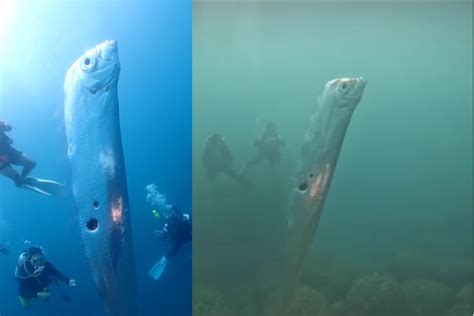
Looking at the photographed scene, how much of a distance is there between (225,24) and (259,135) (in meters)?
0.87

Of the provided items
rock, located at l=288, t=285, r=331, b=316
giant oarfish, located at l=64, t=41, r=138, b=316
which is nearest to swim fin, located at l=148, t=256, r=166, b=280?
giant oarfish, located at l=64, t=41, r=138, b=316

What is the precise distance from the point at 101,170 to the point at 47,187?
0.36 meters

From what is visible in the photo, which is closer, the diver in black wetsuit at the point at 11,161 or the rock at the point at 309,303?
the diver in black wetsuit at the point at 11,161

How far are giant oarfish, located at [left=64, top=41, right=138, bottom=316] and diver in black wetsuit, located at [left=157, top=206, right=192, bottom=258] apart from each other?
232 millimetres

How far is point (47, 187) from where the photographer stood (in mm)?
2543

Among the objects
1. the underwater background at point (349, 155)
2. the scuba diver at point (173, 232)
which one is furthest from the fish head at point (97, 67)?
the scuba diver at point (173, 232)

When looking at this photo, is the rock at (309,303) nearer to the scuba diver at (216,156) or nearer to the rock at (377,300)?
the rock at (377,300)

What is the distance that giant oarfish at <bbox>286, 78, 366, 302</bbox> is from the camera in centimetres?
288

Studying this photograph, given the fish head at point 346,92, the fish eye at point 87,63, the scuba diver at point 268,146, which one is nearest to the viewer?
the fish eye at point 87,63

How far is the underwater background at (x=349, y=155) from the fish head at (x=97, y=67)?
2.52ft

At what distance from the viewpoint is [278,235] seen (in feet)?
9.93

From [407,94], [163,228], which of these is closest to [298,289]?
[163,228]

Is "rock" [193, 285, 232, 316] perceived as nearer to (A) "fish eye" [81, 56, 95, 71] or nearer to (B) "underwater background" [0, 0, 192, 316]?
(B) "underwater background" [0, 0, 192, 316]

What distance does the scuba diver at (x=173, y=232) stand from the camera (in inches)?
103
